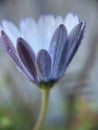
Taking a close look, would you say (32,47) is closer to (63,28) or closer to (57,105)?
(63,28)

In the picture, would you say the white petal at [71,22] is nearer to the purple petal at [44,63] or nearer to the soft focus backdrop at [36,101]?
the purple petal at [44,63]

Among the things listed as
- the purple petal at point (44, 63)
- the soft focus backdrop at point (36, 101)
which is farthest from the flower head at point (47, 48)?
the soft focus backdrop at point (36, 101)

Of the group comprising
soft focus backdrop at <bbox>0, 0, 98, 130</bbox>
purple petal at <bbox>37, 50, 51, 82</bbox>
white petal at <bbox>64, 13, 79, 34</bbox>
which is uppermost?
white petal at <bbox>64, 13, 79, 34</bbox>

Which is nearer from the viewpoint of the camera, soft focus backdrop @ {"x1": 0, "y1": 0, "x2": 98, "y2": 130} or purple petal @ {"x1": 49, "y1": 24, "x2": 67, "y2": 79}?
purple petal @ {"x1": 49, "y1": 24, "x2": 67, "y2": 79}

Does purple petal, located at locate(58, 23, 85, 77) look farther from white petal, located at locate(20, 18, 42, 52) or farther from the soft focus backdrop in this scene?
the soft focus backdrop

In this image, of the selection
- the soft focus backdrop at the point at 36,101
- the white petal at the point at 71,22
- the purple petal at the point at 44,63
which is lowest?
the soft focus backdrop at the point at 36,101

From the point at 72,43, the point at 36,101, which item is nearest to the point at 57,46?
the point at 72,43

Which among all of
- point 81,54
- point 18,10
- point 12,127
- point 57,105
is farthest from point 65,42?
point 18,10

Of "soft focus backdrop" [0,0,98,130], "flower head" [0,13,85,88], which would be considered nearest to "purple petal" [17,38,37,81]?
"flower head" [0,13,85,88]
